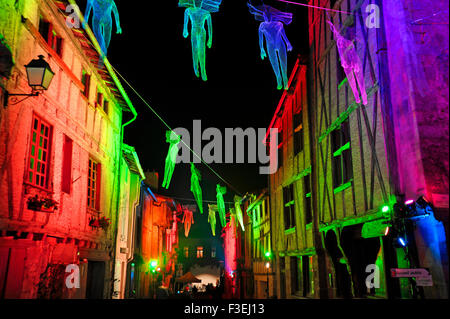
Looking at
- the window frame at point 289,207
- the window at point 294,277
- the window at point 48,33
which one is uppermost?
the window at point 48,33

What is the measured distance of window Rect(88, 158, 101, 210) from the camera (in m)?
12.3

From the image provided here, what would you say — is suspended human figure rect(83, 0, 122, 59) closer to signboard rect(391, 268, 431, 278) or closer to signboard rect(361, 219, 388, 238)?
signboard rect(361, 219, 388, 238)

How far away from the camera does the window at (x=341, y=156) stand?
1098 centimetres

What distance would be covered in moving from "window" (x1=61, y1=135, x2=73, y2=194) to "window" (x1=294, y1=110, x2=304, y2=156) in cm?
914

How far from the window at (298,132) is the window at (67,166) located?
30.0ft

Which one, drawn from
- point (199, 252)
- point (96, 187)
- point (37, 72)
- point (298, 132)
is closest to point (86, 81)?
point (96, 187)

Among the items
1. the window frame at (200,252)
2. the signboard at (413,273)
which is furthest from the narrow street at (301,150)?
the window frame at (200,252)

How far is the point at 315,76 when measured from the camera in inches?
541

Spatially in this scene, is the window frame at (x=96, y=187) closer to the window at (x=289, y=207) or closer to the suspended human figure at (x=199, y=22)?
the suspended human figure at (x=199, y=22)

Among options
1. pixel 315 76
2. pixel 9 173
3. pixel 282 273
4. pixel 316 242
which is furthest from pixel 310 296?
pixel 9 173

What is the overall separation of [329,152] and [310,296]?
5.80m

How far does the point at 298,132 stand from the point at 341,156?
4.94m

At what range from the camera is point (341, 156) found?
37.2ft
